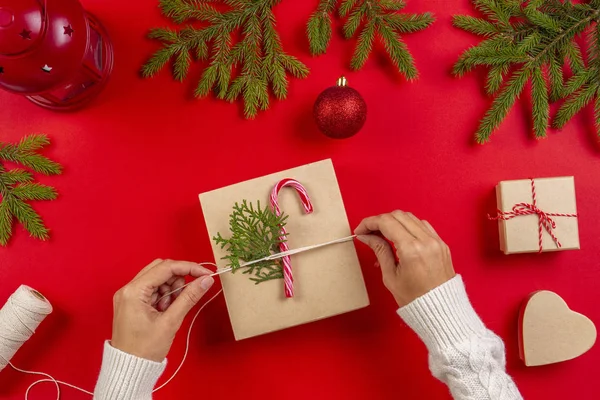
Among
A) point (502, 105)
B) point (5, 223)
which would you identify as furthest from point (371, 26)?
point (5, 223)

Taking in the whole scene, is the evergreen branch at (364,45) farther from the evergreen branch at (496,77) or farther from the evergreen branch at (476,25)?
the evergreen branch at (496,77)

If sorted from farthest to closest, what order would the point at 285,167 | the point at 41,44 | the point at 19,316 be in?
the point at 285,167
the point at 19,316
the point at 41,44

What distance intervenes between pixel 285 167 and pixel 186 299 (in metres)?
0.50

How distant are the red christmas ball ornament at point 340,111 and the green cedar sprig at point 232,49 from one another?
18 cm

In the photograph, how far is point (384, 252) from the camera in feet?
3.82

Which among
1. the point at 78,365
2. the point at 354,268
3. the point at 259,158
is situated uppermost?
the point at 259,158

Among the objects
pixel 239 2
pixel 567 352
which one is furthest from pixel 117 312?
pixel 567 352

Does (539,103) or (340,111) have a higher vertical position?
(340,111)

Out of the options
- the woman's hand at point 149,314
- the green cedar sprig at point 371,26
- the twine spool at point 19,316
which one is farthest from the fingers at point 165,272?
the green cedar sprig at point 371,26

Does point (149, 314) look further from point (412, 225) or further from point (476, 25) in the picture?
point (476, 25)

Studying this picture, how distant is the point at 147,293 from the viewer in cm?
111

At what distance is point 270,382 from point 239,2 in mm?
1137

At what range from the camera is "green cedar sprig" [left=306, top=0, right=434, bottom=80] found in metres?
1.32

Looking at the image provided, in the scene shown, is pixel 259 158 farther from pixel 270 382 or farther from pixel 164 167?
pixel 270 382
